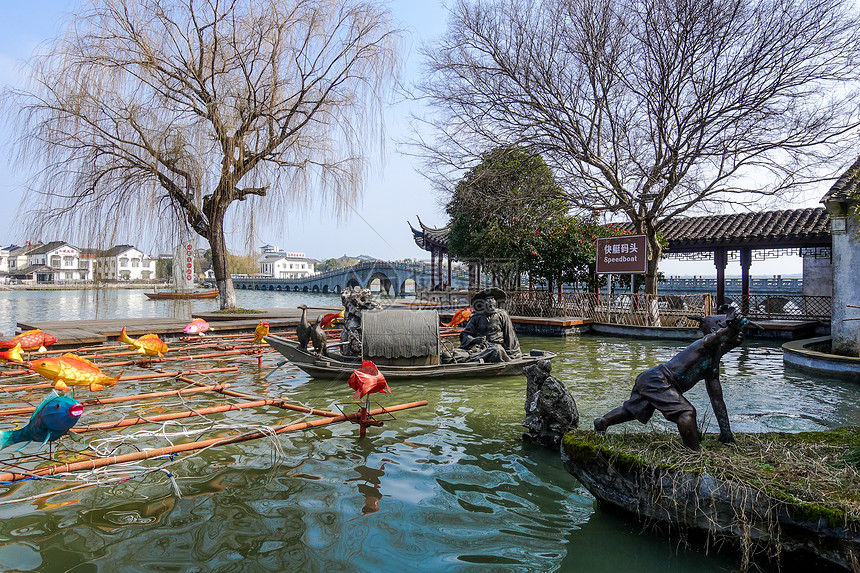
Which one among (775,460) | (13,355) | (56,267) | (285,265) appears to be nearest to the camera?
(775,460)

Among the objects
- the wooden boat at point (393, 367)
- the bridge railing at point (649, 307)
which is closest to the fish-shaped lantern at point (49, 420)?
the wooden boat at point (393, 367)

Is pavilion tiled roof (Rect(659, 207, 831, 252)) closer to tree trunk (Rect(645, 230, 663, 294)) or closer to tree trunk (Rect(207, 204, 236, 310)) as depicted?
tree trunk (Rect(645, 230, 663, 294))

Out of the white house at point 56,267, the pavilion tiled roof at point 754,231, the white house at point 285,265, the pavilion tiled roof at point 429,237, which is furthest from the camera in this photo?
the white house at point 285,265

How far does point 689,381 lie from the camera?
3975mm

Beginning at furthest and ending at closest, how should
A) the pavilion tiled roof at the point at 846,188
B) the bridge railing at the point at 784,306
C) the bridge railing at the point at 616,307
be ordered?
the bridge railing at the point at 784,306 → the bridge railing at the point at 616,307 → the pavilion tiled roof at the point at 846,188

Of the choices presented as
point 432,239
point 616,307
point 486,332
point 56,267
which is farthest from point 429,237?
point 56,267

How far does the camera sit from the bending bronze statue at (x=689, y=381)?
3.84m

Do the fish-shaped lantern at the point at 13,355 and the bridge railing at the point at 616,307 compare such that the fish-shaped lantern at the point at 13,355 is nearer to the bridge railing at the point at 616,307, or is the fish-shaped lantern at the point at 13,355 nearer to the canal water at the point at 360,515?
the canal water at the point at 360,515

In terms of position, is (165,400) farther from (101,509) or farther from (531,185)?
(531,185)

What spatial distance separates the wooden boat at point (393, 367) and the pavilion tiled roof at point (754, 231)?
11.3 meters

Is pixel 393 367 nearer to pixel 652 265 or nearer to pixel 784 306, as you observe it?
pixel 652 265

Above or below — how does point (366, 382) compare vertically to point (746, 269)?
below

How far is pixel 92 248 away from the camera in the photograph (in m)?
11.9

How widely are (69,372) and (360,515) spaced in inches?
126
